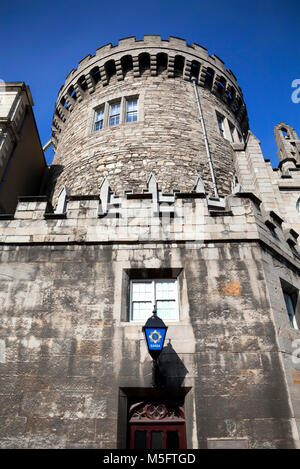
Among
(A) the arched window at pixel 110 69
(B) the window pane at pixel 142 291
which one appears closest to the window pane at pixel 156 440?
(B) the window pane at pixel 142 291

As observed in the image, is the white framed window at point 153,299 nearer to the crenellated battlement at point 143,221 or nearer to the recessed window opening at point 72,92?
the crenellated battlement at point 143,221

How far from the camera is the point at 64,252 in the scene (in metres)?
6.45

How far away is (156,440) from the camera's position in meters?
5.00

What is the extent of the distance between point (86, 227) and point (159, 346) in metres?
3.09

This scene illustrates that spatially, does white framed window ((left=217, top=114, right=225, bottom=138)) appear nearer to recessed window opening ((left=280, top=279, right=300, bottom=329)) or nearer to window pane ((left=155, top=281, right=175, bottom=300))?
recessed window opening ((left=280, top=279, right=300, bottom=329))

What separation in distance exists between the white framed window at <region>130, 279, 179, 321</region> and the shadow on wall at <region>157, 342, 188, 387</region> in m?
0.74

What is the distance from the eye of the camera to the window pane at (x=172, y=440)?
4920 millimetres

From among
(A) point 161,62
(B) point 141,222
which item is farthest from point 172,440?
(A) point 161,62

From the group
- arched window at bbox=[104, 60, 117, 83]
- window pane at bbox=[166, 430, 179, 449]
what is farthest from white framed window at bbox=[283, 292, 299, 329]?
arched window at bbox=[104, 60, 117, 83]

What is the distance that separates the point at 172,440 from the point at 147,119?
1095cm

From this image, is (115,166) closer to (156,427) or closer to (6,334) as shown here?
(6,334)

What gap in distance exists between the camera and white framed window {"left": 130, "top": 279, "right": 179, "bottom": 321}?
5965 millimetres

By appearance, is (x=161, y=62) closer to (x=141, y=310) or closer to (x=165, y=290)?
(x=165, y=290)

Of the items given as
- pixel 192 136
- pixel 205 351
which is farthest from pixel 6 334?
pixel 192 136
